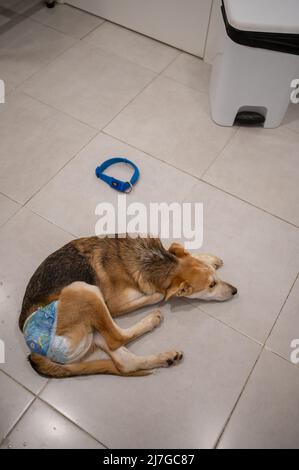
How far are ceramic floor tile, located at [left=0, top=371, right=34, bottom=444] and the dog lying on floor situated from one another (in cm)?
15

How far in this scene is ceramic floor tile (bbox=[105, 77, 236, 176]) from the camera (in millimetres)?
2242

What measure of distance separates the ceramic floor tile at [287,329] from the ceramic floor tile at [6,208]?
1.43 m

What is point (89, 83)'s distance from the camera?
8.36 feet

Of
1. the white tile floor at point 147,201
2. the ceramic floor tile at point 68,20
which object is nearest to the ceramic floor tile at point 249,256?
the white tile floor at point 147,201

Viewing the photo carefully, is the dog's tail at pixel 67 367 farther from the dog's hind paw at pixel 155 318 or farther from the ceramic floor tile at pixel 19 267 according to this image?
the dog's hind paw at pixel 155 318

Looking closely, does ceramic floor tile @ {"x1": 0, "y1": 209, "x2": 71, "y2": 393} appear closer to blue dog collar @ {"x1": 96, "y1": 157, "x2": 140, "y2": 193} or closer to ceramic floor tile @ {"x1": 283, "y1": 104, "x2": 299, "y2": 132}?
blue dog collar @ {"x1": 96, "y1": 157, "x2": 140, "y2": 193}

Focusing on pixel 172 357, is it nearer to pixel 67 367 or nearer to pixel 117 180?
pixel 67 367

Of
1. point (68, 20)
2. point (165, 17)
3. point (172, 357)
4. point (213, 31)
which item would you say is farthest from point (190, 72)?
point (172, 357)

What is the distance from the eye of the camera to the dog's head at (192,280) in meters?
1.56

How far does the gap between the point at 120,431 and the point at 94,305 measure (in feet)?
1.64

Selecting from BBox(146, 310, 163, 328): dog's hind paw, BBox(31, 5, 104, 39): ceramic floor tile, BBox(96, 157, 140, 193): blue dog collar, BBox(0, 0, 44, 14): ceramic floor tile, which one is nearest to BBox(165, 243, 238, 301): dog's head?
BBox(146, 310, 163, 328): dog's hind paw

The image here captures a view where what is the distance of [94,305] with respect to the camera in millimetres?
1447

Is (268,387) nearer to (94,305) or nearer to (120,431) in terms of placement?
(120,431)

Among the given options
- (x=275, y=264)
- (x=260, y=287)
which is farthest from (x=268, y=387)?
(x=275, y=264)
